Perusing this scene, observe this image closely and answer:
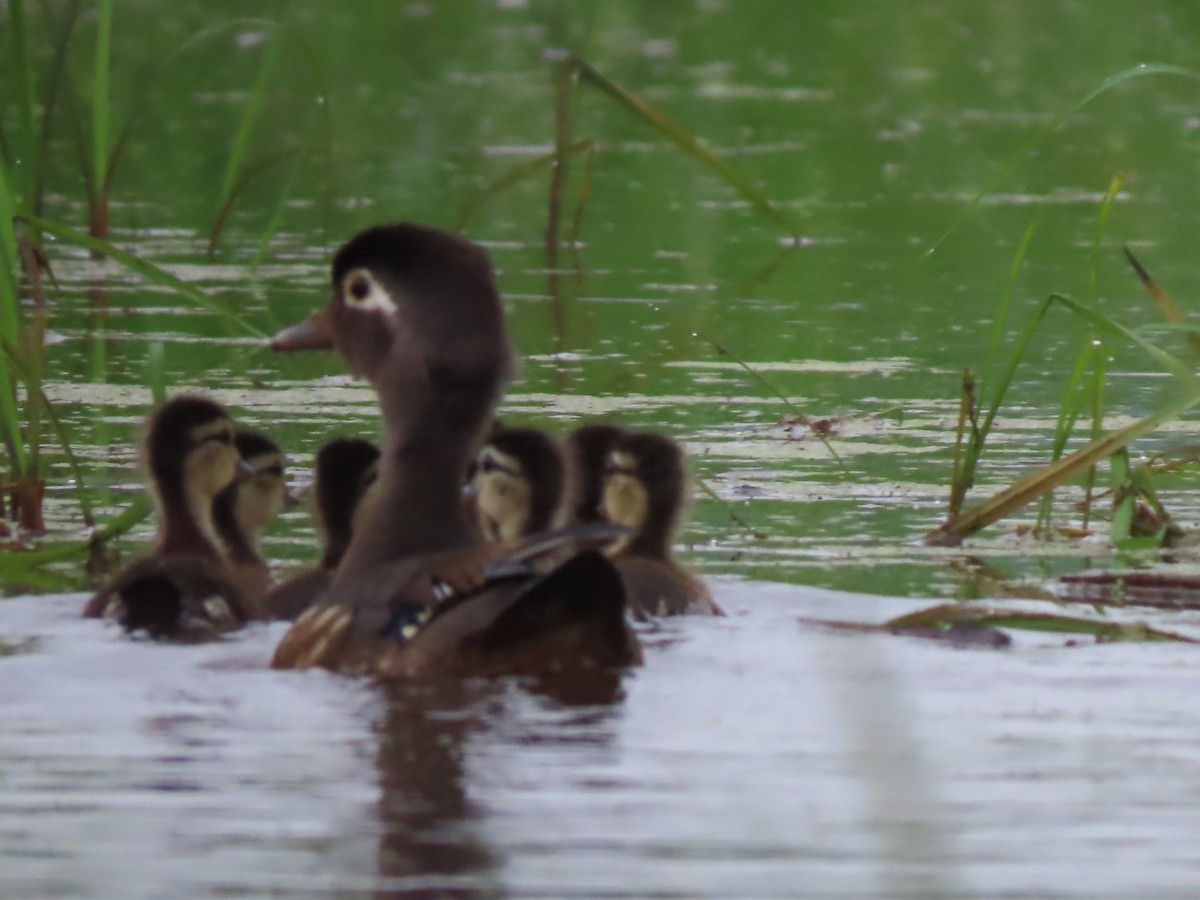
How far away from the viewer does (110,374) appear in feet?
30.8

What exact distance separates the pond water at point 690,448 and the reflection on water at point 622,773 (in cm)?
1

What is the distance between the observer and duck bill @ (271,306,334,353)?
631 centimetres

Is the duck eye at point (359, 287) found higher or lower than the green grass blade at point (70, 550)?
higher

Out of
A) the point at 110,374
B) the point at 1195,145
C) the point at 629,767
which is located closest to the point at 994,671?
the point at 629,767

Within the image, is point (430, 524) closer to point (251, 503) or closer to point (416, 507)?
point (416, 507)

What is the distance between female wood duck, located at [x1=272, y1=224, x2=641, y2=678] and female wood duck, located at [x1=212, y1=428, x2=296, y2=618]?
821 mm

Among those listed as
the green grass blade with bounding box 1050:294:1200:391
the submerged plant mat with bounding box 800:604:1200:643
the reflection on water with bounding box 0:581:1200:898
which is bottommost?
the reflection on water with bounding box 0:581:1200:898

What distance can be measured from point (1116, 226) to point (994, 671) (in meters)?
7.56

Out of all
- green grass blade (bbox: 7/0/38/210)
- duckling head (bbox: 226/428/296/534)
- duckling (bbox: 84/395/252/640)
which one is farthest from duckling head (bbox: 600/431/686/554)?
green grass blade (bbox: 7/0/38/210)

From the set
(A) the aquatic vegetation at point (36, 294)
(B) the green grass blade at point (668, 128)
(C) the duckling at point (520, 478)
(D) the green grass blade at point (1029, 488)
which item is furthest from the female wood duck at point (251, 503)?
(B) the green grass blade at point (668, 128)

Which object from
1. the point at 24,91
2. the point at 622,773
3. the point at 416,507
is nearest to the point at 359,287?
the point at 416,507

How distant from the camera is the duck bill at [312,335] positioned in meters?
6.31

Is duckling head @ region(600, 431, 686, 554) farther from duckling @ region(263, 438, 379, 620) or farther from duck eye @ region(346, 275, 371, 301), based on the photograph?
duck eye @ region(346, 275, 371, 301)

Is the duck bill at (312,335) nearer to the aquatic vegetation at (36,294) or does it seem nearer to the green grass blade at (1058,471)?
the aquatic vegetation at (36,294)
